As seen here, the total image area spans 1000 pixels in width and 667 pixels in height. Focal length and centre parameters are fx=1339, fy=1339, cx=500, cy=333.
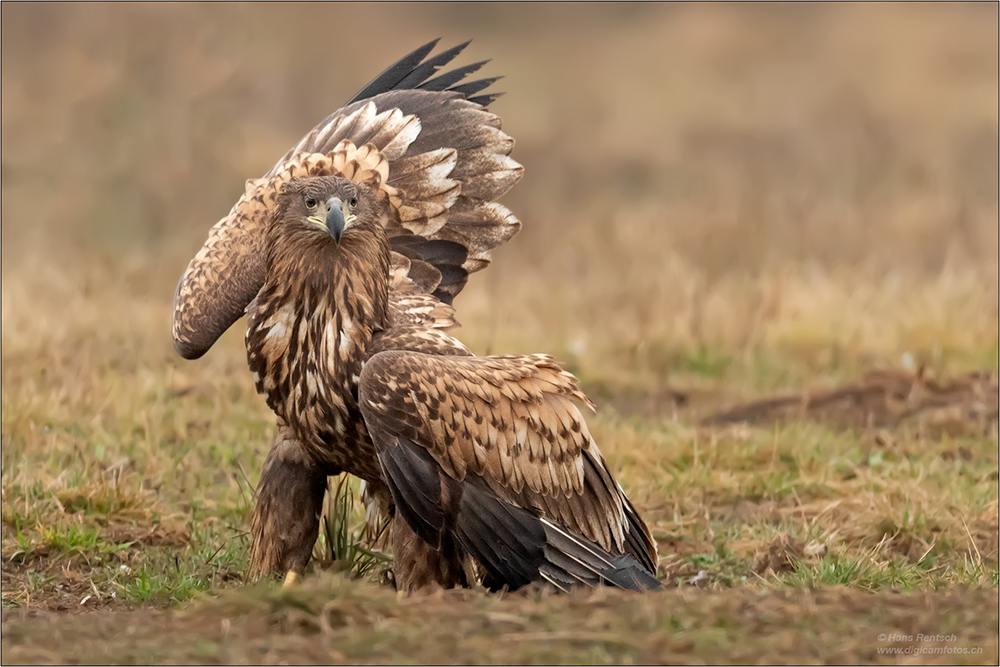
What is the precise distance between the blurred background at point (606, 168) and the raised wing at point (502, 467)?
4.14m

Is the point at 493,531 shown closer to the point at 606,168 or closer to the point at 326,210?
the point at 326,210

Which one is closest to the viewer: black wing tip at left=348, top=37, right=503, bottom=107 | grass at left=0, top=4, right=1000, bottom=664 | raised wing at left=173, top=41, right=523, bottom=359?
grass at left=0, top=4, right=1000, bottom=664

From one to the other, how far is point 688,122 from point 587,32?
4866 millimetres

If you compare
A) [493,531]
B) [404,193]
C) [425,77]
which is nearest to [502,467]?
[493,531]

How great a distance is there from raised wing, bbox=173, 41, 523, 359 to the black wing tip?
41 millimetres

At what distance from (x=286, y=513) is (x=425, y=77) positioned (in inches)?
A: 93.9

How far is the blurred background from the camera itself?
33.8 feet

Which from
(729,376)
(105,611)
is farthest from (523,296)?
(105,611)

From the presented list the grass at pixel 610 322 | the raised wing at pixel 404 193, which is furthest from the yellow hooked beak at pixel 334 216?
the grass at pixel 610 322

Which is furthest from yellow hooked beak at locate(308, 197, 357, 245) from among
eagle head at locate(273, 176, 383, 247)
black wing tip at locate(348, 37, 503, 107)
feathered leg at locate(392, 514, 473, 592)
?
black wing tip at locate(348, 37, 503, 107)

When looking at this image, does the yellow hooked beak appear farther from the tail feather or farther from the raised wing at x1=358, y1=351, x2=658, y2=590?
the tail feather

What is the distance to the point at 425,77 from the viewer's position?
6504mm

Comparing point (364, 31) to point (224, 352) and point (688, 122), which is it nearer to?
point (688, 122)

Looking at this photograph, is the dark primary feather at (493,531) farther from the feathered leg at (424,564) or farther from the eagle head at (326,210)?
the eagle head at (326,210)
